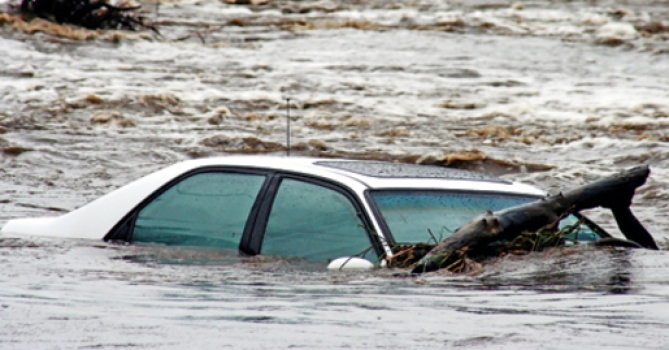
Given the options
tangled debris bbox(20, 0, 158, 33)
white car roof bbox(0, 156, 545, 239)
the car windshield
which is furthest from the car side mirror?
tangled debris bbox(20, 0, 158, 33)

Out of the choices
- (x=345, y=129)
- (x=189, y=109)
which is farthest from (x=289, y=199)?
(x=189, y=109)

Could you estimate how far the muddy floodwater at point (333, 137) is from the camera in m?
4.36

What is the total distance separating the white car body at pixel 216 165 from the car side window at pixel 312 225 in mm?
87

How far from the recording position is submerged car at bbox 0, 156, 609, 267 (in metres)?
5.64

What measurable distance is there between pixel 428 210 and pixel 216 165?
121cm

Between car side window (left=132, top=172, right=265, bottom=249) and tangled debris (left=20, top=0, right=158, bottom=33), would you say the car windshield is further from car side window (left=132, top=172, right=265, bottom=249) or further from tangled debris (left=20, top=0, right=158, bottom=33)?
tangled debris (left=20, top=0, right=158, bottom=33)

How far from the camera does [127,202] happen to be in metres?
6.46

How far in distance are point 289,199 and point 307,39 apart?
18791 millimetres

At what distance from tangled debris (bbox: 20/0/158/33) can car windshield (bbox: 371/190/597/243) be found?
1804 centimetres

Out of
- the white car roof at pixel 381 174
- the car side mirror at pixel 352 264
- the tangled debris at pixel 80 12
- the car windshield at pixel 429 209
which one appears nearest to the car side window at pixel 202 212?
the white car roof at pixel 381 174

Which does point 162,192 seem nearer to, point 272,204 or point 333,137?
point 272,204

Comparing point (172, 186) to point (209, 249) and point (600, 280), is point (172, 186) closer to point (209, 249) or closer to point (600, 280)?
point (209, 249)

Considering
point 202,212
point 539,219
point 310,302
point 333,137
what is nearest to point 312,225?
point 202,212

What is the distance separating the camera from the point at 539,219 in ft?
19.0
